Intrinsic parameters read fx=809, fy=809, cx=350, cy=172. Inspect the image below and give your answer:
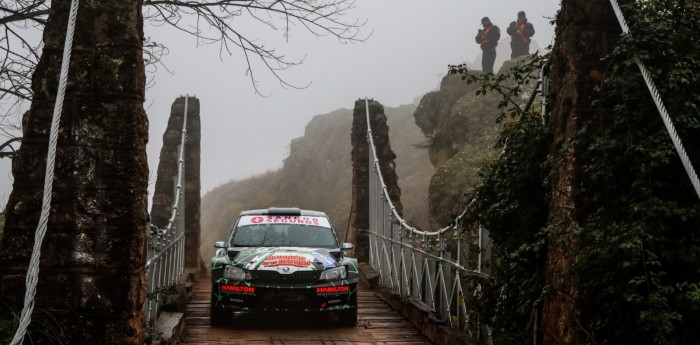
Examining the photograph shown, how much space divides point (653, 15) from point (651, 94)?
1.98 ft

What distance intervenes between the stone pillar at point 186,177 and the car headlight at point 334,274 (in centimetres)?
740

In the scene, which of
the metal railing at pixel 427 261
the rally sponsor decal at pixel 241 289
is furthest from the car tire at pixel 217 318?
the metal railing at pixel 427 261

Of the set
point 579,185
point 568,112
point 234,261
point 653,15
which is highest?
point 653,15

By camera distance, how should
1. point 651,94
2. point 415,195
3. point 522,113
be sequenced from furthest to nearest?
point 415,195 → point 522,113 → point 651,94

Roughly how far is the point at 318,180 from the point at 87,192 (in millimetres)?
43311

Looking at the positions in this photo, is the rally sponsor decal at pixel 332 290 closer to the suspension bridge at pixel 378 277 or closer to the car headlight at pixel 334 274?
the car headlight at pixel 334 274

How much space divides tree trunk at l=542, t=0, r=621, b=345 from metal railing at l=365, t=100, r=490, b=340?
1973 mm

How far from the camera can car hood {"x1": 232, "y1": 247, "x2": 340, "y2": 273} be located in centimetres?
942

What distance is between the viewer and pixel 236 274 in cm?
946

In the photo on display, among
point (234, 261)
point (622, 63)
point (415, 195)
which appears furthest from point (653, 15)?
point (415, 195)

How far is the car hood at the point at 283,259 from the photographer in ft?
30.9

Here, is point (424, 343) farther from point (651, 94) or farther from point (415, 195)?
point (415, 195)

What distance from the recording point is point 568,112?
16.3ft

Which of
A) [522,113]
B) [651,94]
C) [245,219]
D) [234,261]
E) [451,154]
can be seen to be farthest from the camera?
[451,154]
